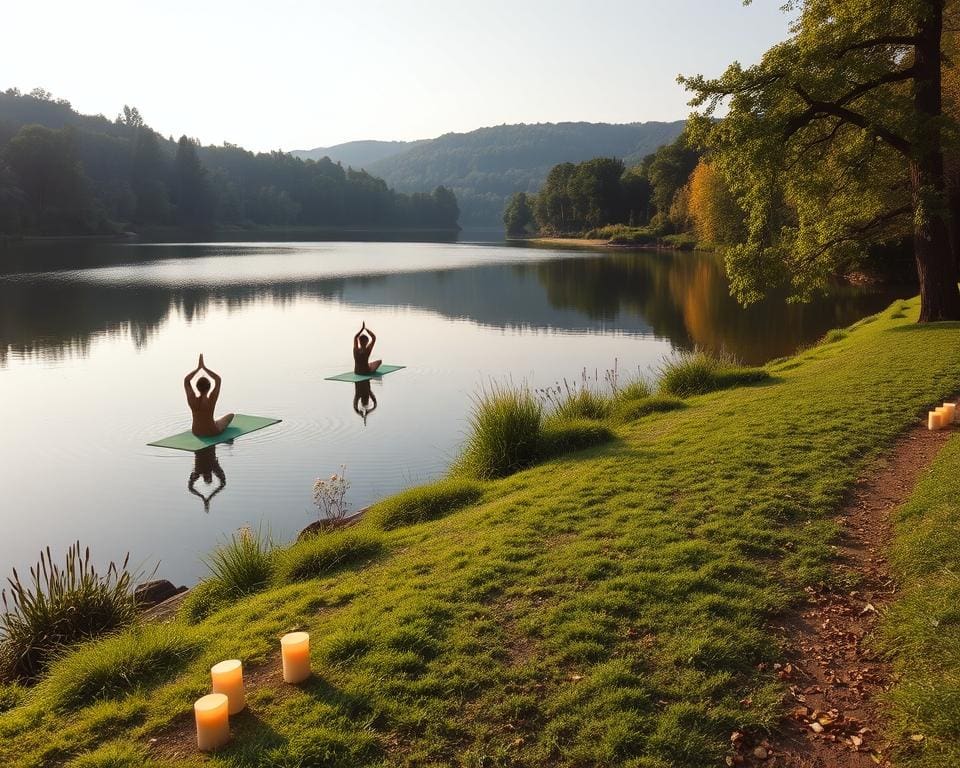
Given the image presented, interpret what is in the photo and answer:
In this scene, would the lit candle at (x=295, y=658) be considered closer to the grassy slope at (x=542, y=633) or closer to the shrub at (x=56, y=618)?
the grassy slope at (x=542, y=633)

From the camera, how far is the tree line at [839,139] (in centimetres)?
1359

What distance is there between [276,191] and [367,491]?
450 feet

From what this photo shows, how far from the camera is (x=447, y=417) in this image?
537 inches

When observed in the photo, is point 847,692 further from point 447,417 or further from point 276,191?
point 276,191

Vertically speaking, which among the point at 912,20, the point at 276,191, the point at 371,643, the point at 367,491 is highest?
the point at 276,191

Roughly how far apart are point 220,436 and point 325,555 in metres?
6.87

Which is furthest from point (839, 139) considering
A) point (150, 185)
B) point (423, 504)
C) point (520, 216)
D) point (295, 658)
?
point (520, 216)

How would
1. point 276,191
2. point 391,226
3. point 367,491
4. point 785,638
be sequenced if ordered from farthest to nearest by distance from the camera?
point 391,226 → point 276,191 → point 367,491 → point 785,638

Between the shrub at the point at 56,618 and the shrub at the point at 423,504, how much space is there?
8.23 ft

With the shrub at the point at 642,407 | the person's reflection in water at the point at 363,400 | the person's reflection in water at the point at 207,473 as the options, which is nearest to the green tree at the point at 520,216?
the person's reflection in water at the point at 363,400

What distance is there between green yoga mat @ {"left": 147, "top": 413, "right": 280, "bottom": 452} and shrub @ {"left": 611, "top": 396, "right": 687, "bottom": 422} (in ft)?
20.9

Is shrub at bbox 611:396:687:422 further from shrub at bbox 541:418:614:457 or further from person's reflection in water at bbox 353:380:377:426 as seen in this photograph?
person's reflection in water at bbox 353:380:377:426

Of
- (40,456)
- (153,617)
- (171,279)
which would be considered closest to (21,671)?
(153,617)

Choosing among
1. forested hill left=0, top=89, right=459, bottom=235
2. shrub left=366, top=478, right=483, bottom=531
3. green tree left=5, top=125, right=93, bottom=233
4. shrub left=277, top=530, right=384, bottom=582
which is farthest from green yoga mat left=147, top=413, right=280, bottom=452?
green tree left=5, top=125, right=93, bottom=233
